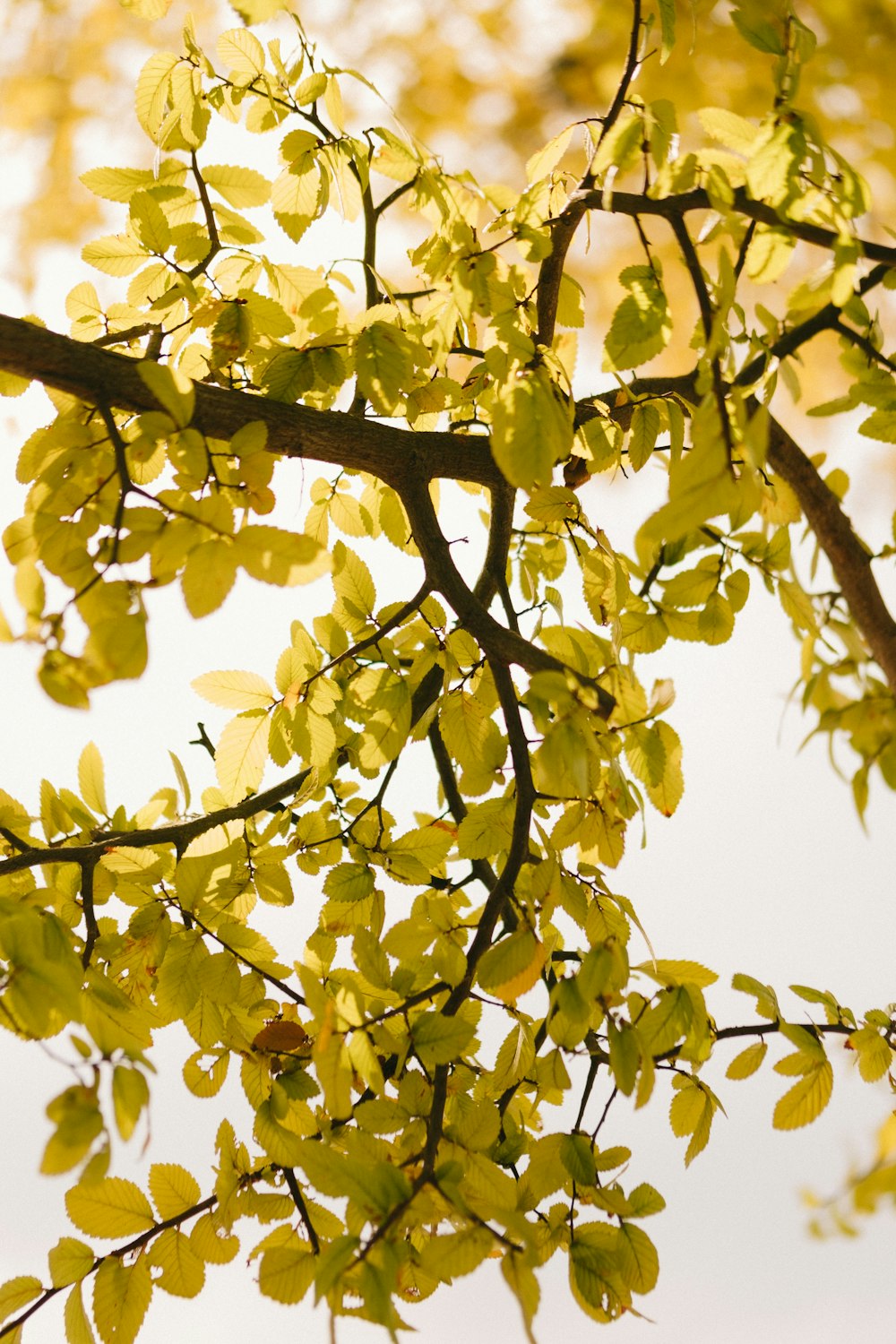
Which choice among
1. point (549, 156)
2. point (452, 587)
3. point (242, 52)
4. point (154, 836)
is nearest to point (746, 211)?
point (549, 156)

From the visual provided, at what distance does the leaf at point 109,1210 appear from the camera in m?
0.54

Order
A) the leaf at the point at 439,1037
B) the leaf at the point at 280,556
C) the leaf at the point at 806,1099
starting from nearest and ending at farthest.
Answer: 1. the leaf at the point at 280,556
2. the leaf at the point at 439,1037
3. the leaf at the point at 806,1099

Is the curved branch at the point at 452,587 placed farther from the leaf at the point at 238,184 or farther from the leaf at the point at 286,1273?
the leaf at the point at 286,1273

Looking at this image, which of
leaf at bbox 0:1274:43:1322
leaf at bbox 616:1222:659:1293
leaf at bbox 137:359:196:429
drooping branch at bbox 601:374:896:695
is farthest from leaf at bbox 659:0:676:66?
leaf at bbox 0:1274:43:1322

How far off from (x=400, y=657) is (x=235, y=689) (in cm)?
14

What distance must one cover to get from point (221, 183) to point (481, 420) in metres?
0.26

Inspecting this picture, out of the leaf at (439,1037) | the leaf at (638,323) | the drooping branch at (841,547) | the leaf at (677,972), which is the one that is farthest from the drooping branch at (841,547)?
the leaf at (439,1037)

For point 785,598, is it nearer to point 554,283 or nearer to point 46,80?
point 554,283

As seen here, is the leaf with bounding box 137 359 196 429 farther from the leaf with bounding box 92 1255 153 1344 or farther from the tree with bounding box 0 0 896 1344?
the leaf with bounding box 92 1255 153 1344

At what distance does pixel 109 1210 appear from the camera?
0.55 m

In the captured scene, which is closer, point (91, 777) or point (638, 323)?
point (638, 323)

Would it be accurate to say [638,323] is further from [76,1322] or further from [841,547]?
[76,1322]

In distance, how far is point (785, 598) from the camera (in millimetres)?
580

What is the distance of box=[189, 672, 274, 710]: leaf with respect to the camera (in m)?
0.65
